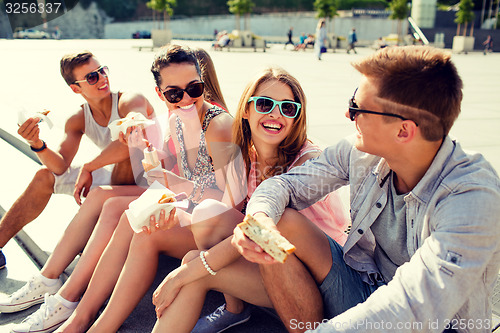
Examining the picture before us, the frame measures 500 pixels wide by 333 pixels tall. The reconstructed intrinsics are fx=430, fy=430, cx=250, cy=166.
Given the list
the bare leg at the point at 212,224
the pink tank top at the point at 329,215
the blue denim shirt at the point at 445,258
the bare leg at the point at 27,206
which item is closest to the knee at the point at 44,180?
the bare leg at the point at 27,206

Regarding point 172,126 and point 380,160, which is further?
point 172,126

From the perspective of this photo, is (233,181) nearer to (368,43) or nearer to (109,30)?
(368,43)

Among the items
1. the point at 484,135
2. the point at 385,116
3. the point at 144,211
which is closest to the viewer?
the point at 385,116

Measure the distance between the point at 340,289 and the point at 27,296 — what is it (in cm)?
183

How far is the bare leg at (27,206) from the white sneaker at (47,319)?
0.94 m

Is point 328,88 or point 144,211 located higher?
point 144,211

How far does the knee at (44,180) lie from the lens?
308 centimetres

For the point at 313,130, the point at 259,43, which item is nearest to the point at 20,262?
the point at 313,130

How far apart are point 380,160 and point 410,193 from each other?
0.27 metres

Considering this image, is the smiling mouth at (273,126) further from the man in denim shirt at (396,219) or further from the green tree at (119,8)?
the green tree at (119,8)

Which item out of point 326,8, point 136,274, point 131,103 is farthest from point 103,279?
point 326,8

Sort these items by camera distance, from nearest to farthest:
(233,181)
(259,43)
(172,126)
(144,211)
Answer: (144,211) → (233,181) → (172,126) → (259,43)

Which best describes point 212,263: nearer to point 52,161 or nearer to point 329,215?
point 329,215

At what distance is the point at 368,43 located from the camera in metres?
35.1
